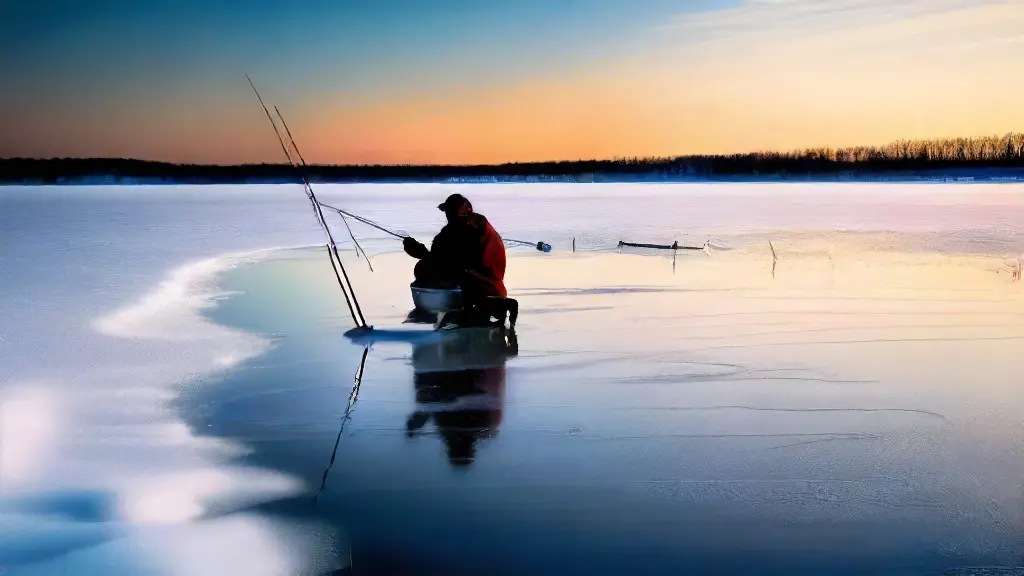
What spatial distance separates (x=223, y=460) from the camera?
349 centimetres

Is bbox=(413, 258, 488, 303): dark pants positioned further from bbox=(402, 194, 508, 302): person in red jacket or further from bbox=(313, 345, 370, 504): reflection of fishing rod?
bbox=(313, 345, 370, 504): reflection of fishing rod

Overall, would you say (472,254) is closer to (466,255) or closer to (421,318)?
(466,255)

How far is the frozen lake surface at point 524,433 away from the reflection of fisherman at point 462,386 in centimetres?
2

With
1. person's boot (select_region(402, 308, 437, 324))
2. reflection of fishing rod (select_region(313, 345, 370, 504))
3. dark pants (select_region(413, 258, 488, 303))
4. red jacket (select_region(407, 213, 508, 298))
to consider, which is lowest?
person's boot (select_region(402, 308, 437, 324))

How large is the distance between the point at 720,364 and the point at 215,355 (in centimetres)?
337

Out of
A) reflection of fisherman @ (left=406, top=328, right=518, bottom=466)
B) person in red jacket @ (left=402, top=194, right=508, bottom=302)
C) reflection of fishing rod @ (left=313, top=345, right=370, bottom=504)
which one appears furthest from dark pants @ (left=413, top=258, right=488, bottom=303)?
reflection of fishing rod @ (left=313, top=345, right=370, bottom=504)

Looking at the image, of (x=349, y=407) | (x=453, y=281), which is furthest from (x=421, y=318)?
(x=349, y=407)

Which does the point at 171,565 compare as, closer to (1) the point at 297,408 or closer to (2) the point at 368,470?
(2) the point at 368,470

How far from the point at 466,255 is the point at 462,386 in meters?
1.76

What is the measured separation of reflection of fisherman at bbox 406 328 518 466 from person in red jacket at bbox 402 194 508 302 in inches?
15.7

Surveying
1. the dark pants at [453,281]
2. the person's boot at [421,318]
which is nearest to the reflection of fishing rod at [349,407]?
the dark pants at [453,281]

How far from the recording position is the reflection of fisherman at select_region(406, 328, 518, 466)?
12.4 ft

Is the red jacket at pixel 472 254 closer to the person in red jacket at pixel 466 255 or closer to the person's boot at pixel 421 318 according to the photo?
the person in red jacket at pixel 466 255

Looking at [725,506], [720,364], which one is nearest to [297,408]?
[725,506]
